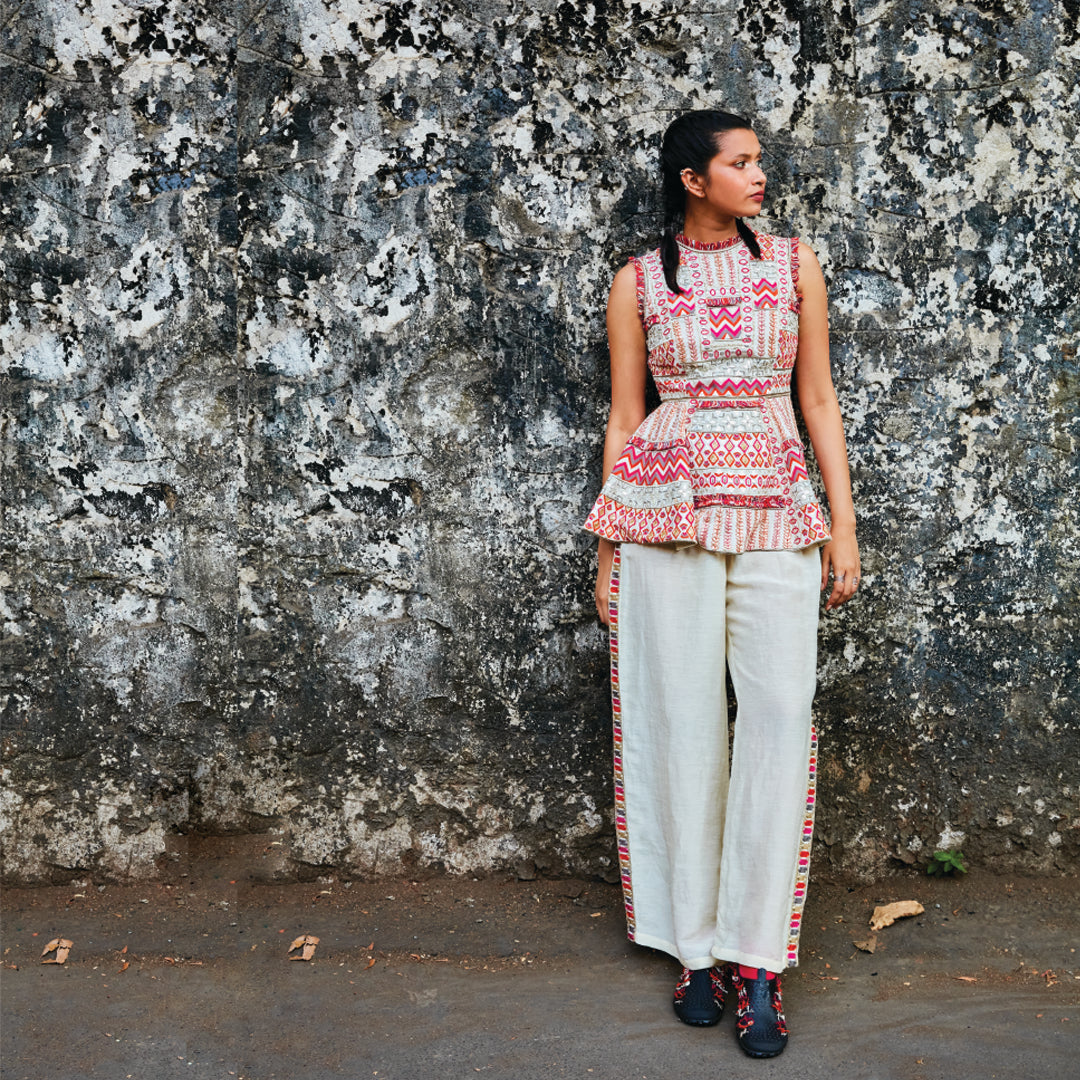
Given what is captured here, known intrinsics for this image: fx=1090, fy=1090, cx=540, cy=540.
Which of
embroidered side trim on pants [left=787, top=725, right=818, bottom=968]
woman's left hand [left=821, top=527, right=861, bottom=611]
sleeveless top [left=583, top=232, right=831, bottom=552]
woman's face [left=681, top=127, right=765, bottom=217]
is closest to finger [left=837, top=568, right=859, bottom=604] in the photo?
woman's left hand [left=821, top=527, right=861, bottom=611]

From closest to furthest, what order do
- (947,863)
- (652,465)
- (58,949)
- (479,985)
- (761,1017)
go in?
(761,1017)
(652,465)
(479,985)
(58,949)
(947,863)

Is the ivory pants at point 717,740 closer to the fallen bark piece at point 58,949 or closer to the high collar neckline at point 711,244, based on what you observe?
the high collar neckline at point 711,244

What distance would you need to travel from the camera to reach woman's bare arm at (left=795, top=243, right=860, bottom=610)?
2596mm

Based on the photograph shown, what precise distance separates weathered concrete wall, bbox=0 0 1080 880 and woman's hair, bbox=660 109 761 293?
233mm

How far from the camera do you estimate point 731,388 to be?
2557 millimetres

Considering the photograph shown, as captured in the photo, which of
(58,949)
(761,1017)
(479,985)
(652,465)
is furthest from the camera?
(58,949)

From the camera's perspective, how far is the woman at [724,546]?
2518 mm

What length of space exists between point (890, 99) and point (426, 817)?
232 cm

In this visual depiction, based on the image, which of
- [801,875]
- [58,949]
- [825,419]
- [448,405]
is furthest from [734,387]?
[58,949]

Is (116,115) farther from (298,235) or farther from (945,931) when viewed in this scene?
(945,931)

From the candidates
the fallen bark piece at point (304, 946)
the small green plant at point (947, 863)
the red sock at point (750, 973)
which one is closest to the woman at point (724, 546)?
the red sock at point (750, 973)

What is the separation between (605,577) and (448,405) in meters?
0.66

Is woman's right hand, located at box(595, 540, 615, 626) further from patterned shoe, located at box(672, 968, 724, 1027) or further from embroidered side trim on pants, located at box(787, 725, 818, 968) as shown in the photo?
patterned shoe, located at box(672, 968, 724, 1027)

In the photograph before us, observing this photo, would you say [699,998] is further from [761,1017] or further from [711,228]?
[711,228]
